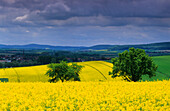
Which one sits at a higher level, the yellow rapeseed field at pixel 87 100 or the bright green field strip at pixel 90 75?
the yellow rapeseed field at pixel 87 100

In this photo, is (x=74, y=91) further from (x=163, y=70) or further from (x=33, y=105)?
(x=163, y=70)

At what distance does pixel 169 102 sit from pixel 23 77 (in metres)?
57.1

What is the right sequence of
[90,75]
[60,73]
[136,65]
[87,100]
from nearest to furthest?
[87,100] < [136,65] < [60,73] < [90,75]

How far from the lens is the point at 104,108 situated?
1293 cm

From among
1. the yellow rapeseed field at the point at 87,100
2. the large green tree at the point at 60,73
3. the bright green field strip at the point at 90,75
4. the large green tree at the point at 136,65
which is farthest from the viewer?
the bright green field strip at the point at 90,75

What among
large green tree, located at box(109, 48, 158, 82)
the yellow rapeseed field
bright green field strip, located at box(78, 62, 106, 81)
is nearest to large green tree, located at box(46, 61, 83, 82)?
bright green field strip, located at box(78, 62, 106, 81)

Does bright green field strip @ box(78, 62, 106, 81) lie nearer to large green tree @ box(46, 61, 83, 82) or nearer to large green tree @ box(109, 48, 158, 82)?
large green tree @ box(46, 61, 83, 82)

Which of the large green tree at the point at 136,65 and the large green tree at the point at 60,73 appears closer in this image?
the large green tree at the point at 136,65

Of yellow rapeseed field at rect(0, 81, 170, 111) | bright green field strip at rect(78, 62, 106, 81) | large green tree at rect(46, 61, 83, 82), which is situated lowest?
bright green field strip at rect(78, 62, 106, 81)

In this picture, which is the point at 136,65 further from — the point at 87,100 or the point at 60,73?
the point at 87,100

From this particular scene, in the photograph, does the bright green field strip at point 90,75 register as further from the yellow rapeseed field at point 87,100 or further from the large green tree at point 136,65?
the yellow rapeseed field at point 87,100

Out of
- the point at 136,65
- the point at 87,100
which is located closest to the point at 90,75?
the point at 136,65

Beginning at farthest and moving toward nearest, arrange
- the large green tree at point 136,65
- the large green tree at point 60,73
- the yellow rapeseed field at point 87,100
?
the large green tree at point 60,73
the large green tree at point 136,65
the yellow rapeseed field at point 87,100

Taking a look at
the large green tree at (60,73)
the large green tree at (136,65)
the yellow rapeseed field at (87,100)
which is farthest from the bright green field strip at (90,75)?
the yellow rapeseed field at (87,100)
